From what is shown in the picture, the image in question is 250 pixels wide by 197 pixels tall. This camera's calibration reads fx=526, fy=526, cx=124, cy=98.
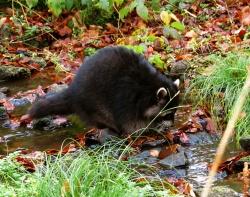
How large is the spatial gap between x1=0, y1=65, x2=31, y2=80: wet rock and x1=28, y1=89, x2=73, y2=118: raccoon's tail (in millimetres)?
1989

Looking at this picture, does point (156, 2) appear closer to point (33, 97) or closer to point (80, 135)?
point (33, 97)

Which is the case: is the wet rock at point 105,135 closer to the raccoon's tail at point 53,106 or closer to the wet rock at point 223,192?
the raccoon's tail at point 53,106

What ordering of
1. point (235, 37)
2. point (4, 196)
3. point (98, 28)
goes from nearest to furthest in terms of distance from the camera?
point (4, 196)
point (235, 37)
point (98, 28)

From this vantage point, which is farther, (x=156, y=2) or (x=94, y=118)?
(x=156, y=2)

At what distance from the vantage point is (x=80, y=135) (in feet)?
16.6

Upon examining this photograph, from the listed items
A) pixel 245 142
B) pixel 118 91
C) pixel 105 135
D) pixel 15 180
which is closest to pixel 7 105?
pixel 105 135

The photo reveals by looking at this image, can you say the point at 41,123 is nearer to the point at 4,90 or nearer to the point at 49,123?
the point at 49,123

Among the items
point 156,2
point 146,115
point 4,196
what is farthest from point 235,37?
point 4,196

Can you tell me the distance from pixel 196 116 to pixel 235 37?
2.46 metres

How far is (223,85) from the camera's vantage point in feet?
17.5

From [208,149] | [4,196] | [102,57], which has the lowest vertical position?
[208,149]

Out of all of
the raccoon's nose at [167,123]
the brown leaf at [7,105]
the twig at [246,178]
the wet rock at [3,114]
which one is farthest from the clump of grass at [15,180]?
the brown leaf at [7,105]

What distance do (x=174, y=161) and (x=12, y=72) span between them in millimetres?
3442

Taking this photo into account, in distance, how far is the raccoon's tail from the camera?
5062 mm
